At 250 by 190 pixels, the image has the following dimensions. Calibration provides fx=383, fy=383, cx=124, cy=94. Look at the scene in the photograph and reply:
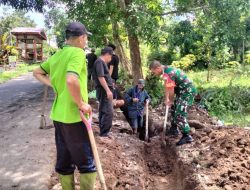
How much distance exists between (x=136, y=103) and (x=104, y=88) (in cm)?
205

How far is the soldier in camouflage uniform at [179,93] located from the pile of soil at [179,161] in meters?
0.36

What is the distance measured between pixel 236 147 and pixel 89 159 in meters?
3.03

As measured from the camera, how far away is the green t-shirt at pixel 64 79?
367cm

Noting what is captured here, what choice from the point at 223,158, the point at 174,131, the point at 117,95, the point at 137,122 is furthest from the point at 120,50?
the point at 223,158

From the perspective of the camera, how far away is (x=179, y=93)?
7.02 meters

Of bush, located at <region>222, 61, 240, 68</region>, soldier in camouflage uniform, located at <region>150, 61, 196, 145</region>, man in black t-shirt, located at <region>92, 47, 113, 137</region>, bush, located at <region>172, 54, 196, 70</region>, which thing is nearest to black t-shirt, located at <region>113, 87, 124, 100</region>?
man in black t-shirt, located at <region>92, 47, 113, 137</region>

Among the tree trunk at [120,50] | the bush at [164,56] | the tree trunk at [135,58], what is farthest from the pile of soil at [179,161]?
the bush at [164,56]

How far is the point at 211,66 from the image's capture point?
17.4m

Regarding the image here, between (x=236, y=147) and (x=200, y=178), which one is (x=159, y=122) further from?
(x=200, y=178)

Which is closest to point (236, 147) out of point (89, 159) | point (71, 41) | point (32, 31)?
point (89, 159)

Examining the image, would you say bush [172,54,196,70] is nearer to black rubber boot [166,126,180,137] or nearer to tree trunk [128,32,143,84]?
tree trunk [128,32,143,84]

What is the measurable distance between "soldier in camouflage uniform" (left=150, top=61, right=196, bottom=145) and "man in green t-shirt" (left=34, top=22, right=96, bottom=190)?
9.89 feet

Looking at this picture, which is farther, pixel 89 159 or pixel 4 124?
pixel 4 124

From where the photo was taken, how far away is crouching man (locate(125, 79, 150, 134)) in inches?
345
